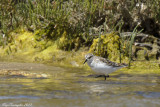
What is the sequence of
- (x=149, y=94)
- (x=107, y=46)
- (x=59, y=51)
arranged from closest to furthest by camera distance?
(x=149, y=94) → (x=107, y=46) → (x=59, y=51)

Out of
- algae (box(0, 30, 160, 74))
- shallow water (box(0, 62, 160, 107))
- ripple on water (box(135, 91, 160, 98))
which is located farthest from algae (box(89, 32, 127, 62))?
ripple on water (box(135, 91, 160, 98))

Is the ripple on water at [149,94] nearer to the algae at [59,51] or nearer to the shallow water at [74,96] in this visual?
the shallow water at [74,96]

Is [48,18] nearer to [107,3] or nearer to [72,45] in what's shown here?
[72,45]

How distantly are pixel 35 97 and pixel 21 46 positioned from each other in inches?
282

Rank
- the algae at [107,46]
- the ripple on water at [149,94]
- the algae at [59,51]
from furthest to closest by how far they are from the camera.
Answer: the algae at [107,46]
the algae at [59,51]
the ripple on water at [149,94]

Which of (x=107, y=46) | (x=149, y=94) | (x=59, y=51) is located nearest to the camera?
(x=149, y=94)

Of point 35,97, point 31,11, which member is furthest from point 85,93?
point 31,11

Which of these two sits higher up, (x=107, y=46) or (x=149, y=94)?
(x=107, y=46)

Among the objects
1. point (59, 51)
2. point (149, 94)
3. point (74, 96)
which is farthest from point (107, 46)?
point (74, 96)

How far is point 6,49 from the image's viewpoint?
11.0 meters

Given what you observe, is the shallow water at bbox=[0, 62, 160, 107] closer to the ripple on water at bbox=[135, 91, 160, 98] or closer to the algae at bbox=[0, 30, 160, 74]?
the ripple on water at bbox=[135, 91, 160, 98]

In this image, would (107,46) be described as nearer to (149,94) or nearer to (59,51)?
(59,51)

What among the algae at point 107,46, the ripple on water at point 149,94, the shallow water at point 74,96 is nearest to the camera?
the shallow water at point 74,96

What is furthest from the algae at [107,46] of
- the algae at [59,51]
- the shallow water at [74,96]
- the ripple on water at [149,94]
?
the ripple on water at [149,94]
